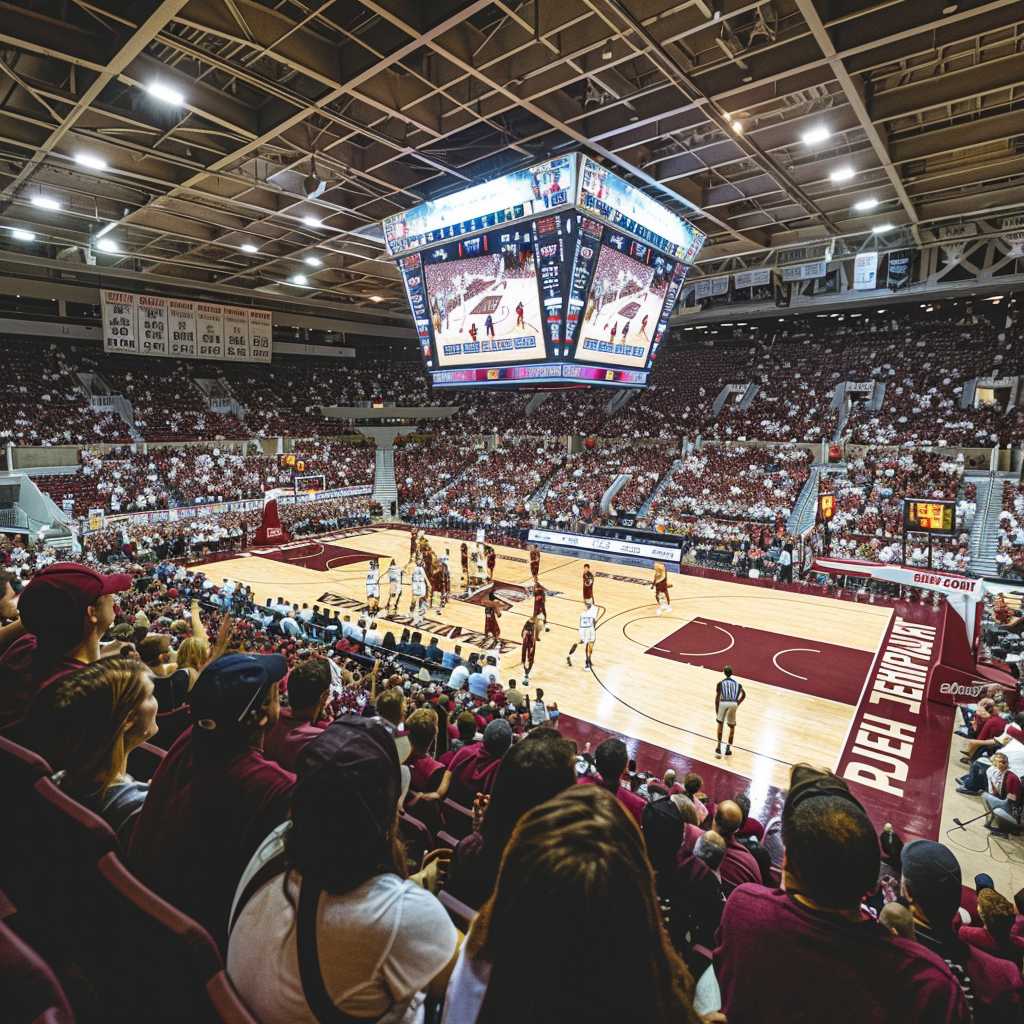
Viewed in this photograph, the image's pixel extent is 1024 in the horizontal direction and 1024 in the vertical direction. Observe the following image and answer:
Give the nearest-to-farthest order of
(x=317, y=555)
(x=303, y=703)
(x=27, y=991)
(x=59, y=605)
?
1. (x=27, y=991)
2. (x=59, y=605)
3. (x=303, y=703)
4. (x=317, y=555)

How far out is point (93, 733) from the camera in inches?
98.1

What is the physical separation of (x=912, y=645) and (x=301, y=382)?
133 feet

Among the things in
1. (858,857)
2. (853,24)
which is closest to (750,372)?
(853,24)

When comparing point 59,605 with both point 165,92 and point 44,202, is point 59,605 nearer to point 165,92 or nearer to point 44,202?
point 165,92

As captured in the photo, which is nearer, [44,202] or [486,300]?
[486,300]

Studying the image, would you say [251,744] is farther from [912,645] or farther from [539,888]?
[912,645]

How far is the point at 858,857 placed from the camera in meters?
Result: 1.92

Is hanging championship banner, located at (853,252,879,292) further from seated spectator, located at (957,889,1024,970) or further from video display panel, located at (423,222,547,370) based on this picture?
seated spectator, located at (957,889,1024,970)

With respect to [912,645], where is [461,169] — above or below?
above

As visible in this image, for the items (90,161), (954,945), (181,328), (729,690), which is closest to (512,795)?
(954,945)

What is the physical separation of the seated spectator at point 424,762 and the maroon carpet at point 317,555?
64.2ft

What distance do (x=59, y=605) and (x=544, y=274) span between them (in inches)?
555

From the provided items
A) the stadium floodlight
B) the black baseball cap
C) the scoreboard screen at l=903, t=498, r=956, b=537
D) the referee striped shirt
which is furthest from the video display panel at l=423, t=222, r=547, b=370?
the black baseball cap

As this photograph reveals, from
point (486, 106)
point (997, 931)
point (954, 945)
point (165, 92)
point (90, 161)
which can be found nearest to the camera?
point (954, 945)
